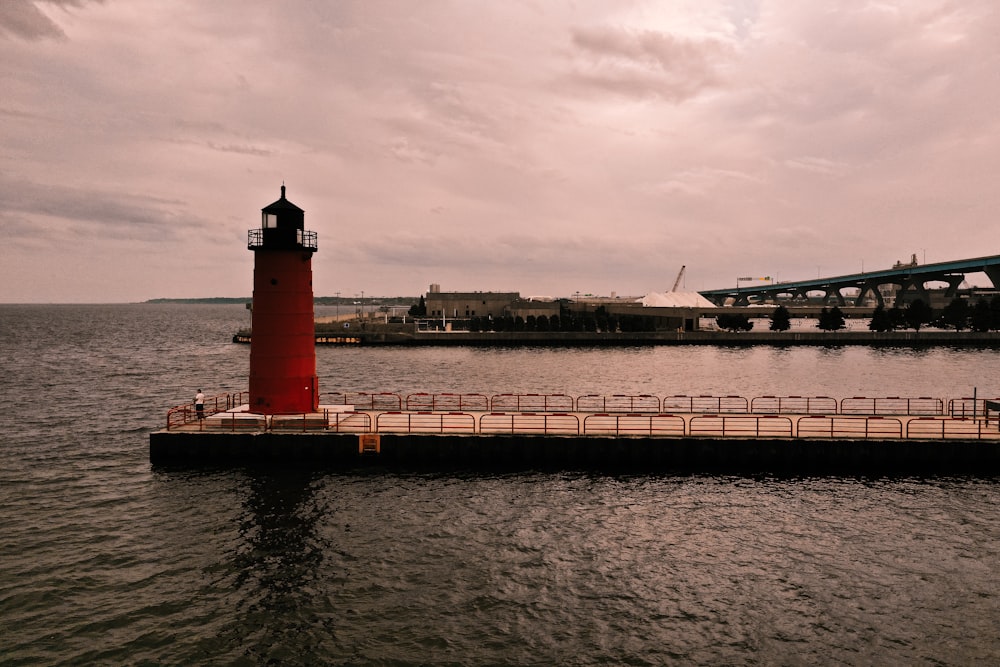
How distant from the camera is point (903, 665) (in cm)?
1582

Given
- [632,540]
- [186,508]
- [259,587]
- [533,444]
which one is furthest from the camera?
[533,444]

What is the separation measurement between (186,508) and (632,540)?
1753 centimetres

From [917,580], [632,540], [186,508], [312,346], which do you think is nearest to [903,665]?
[917,580]

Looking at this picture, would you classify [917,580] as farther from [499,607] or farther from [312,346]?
[312,346]

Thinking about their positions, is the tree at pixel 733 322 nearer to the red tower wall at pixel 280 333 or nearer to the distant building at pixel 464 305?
the distant building at pixel 464 305

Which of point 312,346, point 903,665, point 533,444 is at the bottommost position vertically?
point 903,665

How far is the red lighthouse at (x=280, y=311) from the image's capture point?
32969 mm

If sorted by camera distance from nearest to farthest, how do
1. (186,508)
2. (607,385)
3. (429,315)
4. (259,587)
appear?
(259,587) → (186,508) → (607,385) → (429,315)

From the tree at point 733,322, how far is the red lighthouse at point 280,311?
5004 inches

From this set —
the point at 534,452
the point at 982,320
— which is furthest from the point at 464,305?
the point at 534,452

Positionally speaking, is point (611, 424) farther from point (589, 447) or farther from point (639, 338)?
point (639, 338)

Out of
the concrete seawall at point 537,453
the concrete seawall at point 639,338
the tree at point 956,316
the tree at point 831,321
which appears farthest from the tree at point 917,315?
the concrete seawall at point 537,453

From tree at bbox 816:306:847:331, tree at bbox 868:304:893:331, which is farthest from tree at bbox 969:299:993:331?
tree at bbox 816:306:847:331

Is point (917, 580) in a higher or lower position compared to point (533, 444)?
lower
